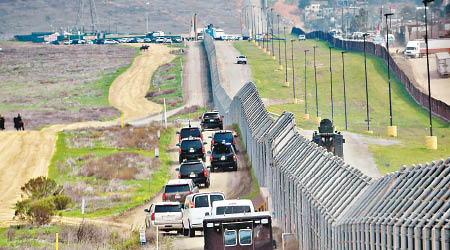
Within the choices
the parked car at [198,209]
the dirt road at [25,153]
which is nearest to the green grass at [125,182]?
the dirt road at [25,153]

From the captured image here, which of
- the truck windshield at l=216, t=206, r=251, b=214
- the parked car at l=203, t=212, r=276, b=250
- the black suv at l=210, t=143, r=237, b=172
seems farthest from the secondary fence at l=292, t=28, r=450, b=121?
the parked car at l=203, t=212, r=276, b=250

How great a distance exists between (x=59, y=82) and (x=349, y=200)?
142 meters

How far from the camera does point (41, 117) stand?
4373 inches

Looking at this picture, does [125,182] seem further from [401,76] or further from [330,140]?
[401,76]

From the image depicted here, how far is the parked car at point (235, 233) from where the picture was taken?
23312 mm

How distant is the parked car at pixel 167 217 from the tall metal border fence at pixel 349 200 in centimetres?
345

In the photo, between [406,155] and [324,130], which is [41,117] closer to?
[406,155]

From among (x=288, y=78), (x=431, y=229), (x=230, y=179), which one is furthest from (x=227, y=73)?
(x=431, y=229)

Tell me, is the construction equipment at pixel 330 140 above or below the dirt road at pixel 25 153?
above

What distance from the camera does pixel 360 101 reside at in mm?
110875

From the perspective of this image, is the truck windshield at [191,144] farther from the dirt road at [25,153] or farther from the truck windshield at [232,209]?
the truck windshield at [232,209]

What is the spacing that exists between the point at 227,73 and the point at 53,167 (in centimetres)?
6845

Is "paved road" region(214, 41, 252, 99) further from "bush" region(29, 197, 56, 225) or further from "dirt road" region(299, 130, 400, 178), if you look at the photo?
"bush" region(29, 197, 56, 225)

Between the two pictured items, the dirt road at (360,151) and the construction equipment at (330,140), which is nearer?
the construction equipment at (330,140)
